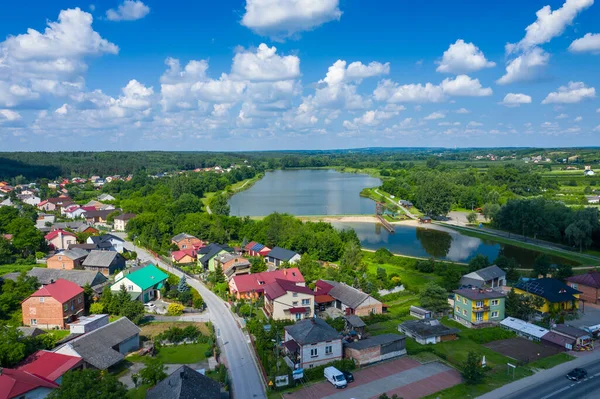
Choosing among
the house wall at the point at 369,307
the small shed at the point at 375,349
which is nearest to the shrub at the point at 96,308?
the small shed at the point at 375,349

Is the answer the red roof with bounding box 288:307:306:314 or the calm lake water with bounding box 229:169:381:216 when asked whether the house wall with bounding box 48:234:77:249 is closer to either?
the calm lake water with bounding box 229:169:381:216

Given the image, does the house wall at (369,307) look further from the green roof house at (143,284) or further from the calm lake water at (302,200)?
the calm lake water at (302,200)

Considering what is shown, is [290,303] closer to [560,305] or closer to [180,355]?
[180,355]

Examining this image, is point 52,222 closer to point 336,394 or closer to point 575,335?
point 336,394

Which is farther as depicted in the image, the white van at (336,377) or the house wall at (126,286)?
the house wall at (126,286)

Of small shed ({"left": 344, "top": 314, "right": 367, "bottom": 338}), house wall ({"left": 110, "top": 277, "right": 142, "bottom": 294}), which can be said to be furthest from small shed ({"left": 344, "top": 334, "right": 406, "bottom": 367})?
house wall ({"left": 110, "top": 277, "right": 142, "bottom": 294})
